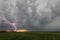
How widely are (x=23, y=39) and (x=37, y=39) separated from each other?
688cm

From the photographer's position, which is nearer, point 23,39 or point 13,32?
point 23,39

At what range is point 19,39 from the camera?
3794 centimetres

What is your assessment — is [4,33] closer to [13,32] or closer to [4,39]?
[13,32]

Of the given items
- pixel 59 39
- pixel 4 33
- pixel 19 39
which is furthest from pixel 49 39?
pixel 4 33

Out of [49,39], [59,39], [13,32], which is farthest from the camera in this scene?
[13,32]

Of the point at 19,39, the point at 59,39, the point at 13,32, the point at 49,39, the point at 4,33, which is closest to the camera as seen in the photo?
the point at 19,39

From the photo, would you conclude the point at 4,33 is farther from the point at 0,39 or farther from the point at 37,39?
the point at 37,39

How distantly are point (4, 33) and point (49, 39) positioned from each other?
21109 mm

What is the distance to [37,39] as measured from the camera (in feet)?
146

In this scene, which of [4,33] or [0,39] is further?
[4,33]

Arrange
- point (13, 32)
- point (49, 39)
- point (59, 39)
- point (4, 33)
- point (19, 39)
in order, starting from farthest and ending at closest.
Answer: point (4, 33)
point (13, 32)
point (59, 39)
point (49, 39)
point (19, 39)

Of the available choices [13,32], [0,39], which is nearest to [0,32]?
[13,32]

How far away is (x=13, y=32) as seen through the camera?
167 ft

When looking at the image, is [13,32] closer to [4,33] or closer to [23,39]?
[4,33]
